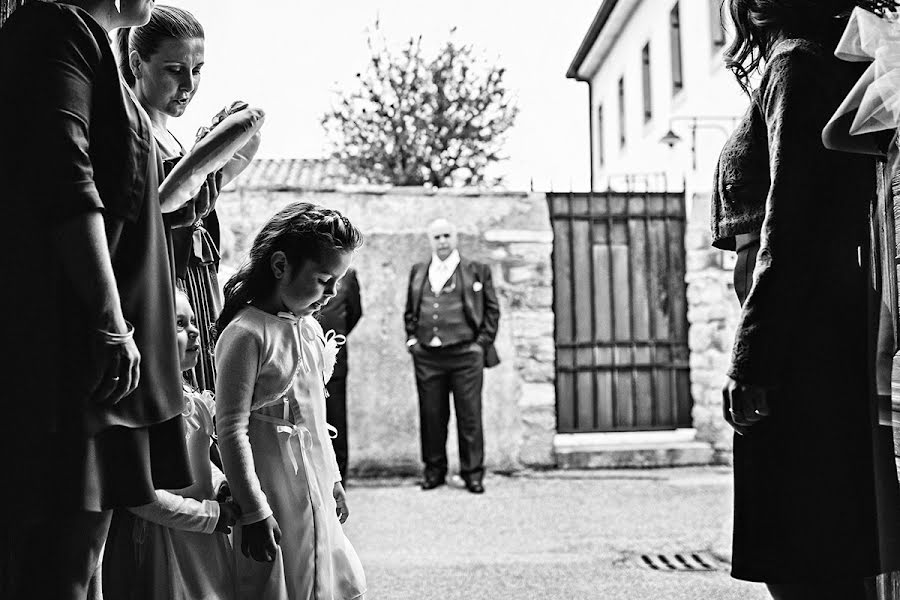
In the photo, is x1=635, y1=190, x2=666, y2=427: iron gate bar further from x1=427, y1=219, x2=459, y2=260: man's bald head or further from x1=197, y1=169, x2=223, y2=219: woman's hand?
x1=197, y1=169, x2=223, y2=219: woman's hand

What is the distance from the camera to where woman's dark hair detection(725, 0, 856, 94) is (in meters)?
1.71

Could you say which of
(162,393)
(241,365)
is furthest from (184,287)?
(162,393)

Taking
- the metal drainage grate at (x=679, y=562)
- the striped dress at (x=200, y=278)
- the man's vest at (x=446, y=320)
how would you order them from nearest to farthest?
the striped dress at (x=200, y=278) < the metal drainage grate at (x=679, y=562) < the man's vest at (x=446, y=320)

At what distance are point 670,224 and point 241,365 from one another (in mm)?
5488

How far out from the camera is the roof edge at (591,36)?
12914mm

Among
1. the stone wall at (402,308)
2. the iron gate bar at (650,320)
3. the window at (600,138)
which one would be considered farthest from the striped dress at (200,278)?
the window at (600,138)

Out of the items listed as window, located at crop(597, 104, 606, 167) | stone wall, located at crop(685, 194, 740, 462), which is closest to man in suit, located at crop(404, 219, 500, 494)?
stone wall, located at crop(685, 194, 740, 462)

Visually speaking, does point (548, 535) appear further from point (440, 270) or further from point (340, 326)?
point (440, 270)

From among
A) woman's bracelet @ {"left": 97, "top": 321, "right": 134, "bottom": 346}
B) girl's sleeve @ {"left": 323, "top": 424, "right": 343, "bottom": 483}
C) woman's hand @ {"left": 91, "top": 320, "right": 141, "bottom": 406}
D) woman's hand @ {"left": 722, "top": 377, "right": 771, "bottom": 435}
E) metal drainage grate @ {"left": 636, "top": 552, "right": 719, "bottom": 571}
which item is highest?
woman's bracelet @ {"left": 97, "top": 321, "right": 134, "bottom": 346}

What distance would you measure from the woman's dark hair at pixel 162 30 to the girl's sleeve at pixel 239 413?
0.57m

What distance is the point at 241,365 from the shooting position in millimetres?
1583

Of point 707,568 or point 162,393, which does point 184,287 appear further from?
point 707,568

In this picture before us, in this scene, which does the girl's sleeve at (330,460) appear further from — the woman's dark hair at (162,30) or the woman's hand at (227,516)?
the woman's dark hair at (162,30)

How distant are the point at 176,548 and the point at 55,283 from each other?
1.93 ft
